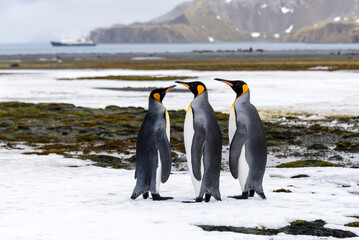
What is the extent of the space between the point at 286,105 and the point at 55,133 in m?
12.2

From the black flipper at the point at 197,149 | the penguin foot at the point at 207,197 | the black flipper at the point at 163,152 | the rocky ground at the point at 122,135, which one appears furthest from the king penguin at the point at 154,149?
the rocky ground at the point at 122,135

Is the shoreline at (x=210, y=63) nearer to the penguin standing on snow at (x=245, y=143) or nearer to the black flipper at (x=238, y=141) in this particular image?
the penguin standing on snow at (x=245, y=143)

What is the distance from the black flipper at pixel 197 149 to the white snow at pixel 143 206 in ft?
1.88

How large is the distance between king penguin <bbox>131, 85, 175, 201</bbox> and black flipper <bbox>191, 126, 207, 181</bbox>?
1.53 feet

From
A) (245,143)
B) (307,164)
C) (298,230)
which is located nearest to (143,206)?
(245,143)

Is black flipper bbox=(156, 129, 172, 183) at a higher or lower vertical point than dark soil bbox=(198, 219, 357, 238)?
higher

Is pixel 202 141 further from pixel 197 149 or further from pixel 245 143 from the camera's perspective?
pixel 245 143

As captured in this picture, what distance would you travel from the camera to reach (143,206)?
29.1 feet

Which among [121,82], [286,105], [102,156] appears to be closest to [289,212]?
[102,156]

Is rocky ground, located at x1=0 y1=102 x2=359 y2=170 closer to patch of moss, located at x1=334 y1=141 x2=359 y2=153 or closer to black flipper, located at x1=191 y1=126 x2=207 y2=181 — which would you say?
patch of moss, located at x1=334 y1=141 x2=359 y2=153

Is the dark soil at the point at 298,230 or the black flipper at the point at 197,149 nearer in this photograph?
the dark soil at the point at 298,230

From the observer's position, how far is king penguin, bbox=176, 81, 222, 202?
8922mm

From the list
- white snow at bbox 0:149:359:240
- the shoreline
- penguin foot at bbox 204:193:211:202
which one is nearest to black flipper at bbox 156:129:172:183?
white snow at bbox 0:149:359:240

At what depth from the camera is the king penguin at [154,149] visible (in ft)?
30.1
